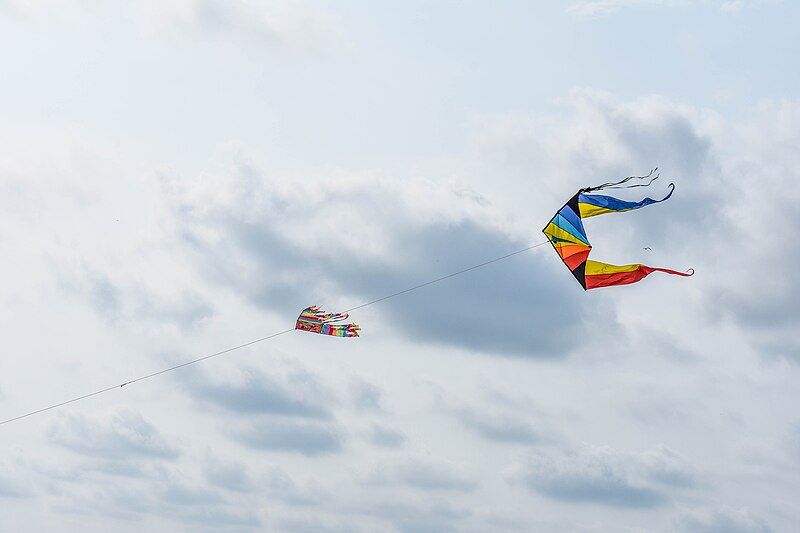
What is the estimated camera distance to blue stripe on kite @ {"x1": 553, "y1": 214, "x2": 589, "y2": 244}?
66250mm

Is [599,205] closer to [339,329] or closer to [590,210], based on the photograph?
[590,210]

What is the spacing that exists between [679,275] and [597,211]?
35.7 ft

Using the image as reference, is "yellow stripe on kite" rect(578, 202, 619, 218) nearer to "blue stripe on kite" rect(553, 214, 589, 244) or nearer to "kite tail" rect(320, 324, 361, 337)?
"blue stripe on kite" rect(553, 214, 589, 244)

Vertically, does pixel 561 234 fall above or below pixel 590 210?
below

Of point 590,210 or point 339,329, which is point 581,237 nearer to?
point 590,210

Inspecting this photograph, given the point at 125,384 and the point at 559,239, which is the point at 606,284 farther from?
the point at 125,384

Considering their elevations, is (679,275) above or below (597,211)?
below

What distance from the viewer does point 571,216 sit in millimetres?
66500

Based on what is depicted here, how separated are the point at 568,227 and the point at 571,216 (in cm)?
82

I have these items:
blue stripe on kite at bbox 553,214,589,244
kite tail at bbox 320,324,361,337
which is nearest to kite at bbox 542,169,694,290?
blue stripe on kite at bbox 553,214,589,244

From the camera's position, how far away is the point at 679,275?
5716cm

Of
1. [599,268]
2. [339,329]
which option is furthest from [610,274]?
[339,329]

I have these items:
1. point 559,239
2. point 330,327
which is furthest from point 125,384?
point 559,239

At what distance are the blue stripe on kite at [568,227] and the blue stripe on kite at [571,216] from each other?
205mm
